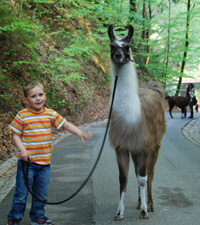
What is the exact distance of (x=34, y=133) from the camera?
342 cm

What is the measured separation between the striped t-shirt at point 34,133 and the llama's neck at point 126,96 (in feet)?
2.93

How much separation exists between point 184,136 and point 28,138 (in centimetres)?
938

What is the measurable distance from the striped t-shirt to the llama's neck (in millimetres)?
894

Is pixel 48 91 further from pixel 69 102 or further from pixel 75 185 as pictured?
pixel 75 185

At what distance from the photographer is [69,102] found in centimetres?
1485

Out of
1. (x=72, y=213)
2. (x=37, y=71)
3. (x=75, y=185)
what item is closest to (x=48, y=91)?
(x=37, y=71)

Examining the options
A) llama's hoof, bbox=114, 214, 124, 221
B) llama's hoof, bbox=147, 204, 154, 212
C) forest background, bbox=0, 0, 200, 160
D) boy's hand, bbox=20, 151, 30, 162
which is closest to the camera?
boy's hand, bbox=20, 151, 30, 162

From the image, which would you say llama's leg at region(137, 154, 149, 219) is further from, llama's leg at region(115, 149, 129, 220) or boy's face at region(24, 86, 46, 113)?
boy's face at region(24, 86, 46, 113)

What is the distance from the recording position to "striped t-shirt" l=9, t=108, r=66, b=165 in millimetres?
3404

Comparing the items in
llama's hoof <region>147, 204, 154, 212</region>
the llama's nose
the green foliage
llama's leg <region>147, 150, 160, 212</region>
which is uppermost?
the green foliage

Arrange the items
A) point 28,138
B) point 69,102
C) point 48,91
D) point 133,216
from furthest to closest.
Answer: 1. point 69,102
2. point 48,91
3. point 133,216
4. point 28,138

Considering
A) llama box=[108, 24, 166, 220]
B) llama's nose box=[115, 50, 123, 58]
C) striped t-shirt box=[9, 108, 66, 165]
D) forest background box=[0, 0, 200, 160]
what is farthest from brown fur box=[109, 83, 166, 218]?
forest background box=[0, 0, 200, 160]

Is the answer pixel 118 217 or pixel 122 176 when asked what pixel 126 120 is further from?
pixel 118 217

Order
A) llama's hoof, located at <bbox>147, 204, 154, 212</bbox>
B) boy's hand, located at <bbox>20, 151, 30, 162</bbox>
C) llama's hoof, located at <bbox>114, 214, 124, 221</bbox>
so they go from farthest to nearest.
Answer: llama's hoof, located at <bbox>147, 204, 154, 212</bbox>, llama's hoof, located at <bbox>114, 214, 124, 221</bbox>, boy's hand, located at <bbox>20, 151, 30, 162</bbox>
